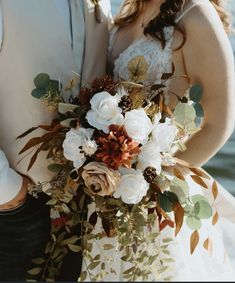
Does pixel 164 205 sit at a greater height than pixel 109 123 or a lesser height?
lesser

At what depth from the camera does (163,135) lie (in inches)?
65.3

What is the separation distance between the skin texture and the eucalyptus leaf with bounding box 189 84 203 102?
0.08 metres

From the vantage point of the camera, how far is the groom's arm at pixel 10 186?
184 centimetres

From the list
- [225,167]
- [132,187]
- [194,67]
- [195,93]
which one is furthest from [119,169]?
[225,167]

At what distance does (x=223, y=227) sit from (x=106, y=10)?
0.95 m

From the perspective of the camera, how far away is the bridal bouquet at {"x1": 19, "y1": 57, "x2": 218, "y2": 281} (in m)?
1.61

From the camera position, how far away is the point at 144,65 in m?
1.74

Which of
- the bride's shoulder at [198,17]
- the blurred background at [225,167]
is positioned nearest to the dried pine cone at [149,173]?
the bride's shoulder at [198,17]

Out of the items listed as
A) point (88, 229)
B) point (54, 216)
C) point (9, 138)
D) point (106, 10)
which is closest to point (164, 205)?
point (88, 229)

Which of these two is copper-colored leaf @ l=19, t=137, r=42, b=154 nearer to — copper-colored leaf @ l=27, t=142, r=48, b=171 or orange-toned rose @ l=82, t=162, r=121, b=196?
copper-colored leaf @ l=27, t=142, r=48, b=171

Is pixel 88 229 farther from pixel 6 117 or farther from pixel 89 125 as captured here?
pixel 6 117

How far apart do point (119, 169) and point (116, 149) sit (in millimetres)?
67

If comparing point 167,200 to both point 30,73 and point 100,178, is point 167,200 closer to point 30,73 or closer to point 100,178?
point 100,178

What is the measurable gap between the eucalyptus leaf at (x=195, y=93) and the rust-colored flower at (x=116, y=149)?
1.02ft
